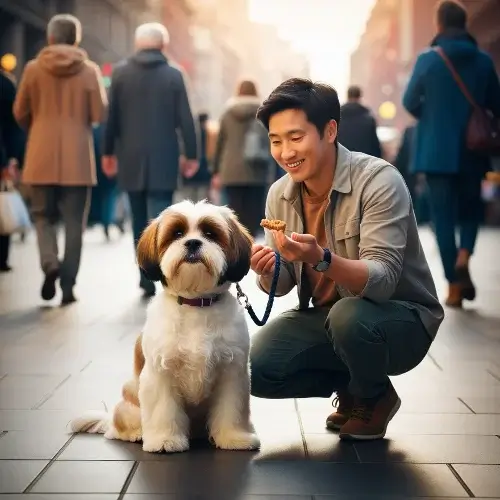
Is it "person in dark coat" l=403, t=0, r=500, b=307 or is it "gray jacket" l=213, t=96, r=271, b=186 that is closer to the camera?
"person in dark coat" l=403, t=0, r=500, b=307

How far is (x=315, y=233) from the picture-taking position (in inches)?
175

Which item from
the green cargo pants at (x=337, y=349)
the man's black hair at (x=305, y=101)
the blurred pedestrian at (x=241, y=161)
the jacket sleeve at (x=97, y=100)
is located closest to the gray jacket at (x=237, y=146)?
the blurred pedestrian at (x=241, y=161)

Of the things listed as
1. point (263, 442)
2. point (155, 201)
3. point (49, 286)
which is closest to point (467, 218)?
point (155, 201)

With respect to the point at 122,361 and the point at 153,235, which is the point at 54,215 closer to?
the point at 122,361

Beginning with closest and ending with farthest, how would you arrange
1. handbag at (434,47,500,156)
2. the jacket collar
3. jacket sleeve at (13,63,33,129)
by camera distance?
the jacket collar
handbag at (434,47,500,156)
jacket sleeve at (13,63,33,129)

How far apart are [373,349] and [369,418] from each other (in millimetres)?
325

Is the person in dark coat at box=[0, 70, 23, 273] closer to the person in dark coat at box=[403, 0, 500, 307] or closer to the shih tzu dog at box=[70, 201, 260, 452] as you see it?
the person in dark coat at box=[403, 0, 500, 307]

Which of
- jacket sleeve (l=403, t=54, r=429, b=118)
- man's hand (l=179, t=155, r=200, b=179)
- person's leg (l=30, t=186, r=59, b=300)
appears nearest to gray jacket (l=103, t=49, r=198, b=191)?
man's hand (l=179, t=155, r=200, b=179)

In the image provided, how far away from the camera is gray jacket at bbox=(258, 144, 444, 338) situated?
416cm

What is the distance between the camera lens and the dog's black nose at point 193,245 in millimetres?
3801

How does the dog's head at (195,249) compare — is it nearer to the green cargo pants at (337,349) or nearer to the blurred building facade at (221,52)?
the green cargo pants at (337,349)

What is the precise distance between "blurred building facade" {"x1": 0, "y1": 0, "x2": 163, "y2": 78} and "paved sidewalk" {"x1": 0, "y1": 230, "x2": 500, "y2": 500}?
19.5 meters

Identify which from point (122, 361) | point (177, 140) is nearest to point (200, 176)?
point (177, 140)

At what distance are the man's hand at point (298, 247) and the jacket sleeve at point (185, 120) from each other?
17.5 ft
